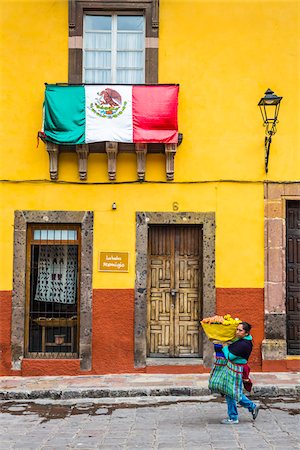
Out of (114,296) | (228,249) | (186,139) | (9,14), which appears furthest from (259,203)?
(9,14)

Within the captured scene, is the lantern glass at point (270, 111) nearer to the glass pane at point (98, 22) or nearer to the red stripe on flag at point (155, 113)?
the red stripe on flag at point (155, 113)

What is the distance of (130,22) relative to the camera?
1193 cm

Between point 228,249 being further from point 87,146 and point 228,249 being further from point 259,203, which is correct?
point 87,146

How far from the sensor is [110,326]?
11484 millimetres

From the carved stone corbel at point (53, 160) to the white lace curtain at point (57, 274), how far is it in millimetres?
1328

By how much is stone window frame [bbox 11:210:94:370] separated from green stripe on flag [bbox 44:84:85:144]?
139 centimetres

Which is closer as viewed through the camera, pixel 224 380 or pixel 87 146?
pixel 224 380

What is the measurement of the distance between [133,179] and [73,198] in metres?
1.15

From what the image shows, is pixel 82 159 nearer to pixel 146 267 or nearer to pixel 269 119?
pixel 146 267

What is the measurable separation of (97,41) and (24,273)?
4.52m

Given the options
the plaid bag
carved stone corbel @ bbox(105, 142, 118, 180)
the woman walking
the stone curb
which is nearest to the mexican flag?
carved stone corbel @ bbox(105, 142, 118, 180)

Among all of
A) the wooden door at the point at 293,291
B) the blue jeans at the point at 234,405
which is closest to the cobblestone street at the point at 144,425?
the blue jeans at the point at 234,405

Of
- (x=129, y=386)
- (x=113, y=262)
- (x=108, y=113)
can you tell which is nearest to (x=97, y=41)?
(x=108, y=113)

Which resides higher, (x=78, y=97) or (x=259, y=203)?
(x=78, y=97)
